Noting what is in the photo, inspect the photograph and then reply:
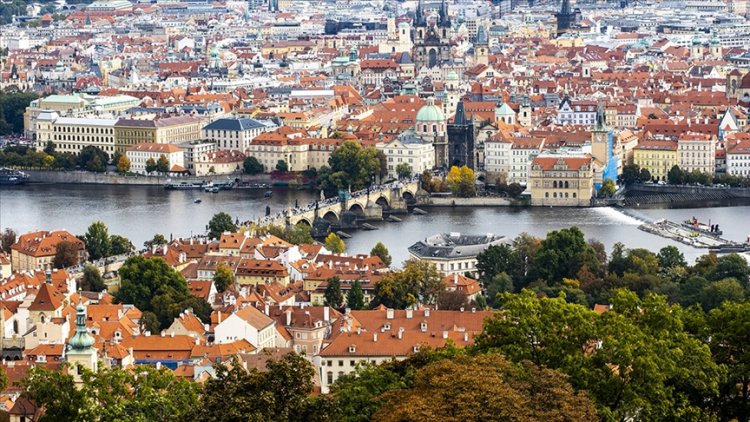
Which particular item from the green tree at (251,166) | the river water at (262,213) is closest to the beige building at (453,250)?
the river water at (262,213)

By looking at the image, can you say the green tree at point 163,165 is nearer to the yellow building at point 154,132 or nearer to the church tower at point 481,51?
the yellow building at point 154,132

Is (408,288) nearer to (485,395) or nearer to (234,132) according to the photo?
(485,395)

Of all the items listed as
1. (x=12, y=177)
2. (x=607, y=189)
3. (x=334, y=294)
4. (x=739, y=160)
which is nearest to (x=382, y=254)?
(x=334, y=294)

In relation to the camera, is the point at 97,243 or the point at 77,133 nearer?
the point at 97,243

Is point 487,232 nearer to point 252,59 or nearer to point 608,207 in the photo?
point 608,207

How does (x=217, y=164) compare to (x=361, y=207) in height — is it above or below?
above

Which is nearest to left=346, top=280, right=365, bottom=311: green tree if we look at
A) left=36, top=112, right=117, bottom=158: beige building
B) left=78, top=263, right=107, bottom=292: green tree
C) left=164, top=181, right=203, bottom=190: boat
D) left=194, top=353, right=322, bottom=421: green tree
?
left=78, top=263, right=107, bottom=292: green tree
